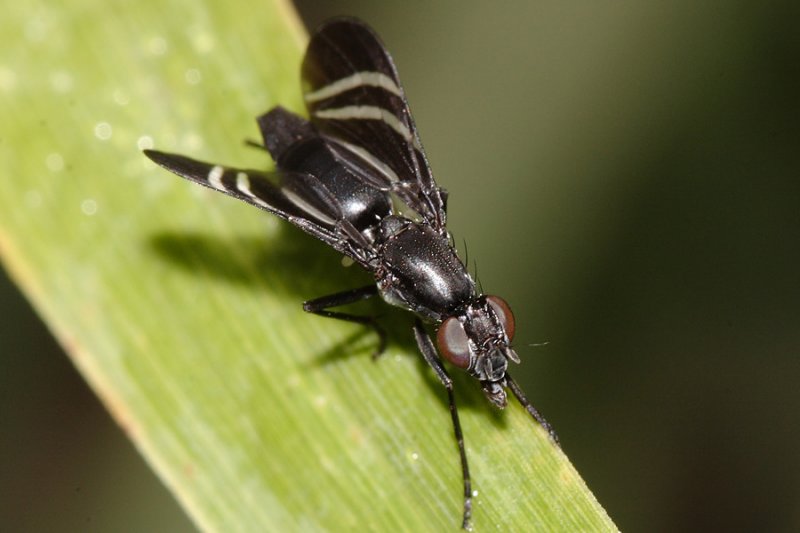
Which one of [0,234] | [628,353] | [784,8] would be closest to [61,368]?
[0,234]

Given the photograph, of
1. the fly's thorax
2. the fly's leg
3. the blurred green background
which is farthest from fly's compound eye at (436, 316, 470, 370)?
the blurred green background

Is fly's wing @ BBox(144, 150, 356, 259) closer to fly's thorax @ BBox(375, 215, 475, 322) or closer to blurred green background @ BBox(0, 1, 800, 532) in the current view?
fly's thorax @ BBox(375, 215, 475, 322)

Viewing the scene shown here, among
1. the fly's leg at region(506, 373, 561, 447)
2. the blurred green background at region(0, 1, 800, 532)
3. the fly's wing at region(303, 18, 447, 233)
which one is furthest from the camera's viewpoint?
the blurred green background at region(0, 1, 800, 532)

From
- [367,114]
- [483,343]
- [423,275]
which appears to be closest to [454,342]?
[483,343]

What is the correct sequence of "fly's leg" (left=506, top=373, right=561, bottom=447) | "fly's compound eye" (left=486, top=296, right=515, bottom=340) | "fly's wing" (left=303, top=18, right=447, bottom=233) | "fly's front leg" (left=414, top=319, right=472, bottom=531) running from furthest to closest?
"fly's wing" (left=303, top=18, right=447, bottom=233) < "fly's compound eye" (left=486, top=296, right=515, bottom=340) < "fly's leg" (left=506, top=373, right=561, bottom=447) < "fly's front leg" (left=414, top=319, right=472, bottom=531)

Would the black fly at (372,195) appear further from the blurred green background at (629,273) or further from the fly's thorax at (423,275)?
the blurred green background at (629,273)

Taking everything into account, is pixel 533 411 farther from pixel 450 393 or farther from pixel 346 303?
pixel 346 303

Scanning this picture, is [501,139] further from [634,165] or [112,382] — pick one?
[112,382]
